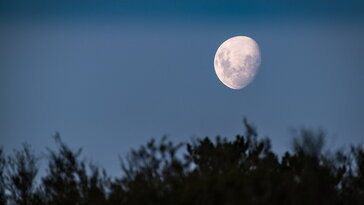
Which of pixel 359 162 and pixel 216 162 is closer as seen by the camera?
pixel 216 162

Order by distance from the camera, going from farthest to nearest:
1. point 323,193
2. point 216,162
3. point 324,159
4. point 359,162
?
1. point 359,162
2. point 216,162
3. point 324,159
4. point 323,193

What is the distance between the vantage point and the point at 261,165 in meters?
Result: 19.1

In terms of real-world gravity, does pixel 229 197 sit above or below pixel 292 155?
below

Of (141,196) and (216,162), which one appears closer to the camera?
(141,196)

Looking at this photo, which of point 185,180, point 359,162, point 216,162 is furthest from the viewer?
→ point 359,162

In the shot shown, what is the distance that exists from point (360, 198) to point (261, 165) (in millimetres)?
3712

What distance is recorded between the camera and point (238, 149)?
2589cm

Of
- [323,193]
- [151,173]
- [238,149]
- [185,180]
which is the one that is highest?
[238,149]

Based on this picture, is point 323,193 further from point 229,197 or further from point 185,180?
point 185,180

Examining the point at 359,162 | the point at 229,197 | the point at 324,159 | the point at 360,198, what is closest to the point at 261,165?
the point at 324,159

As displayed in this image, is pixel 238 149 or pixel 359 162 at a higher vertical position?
pixel 238 149

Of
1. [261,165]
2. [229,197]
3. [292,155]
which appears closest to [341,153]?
[292,155]

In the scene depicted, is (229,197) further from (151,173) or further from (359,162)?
(359,162)

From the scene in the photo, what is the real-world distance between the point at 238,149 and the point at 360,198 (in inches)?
313
